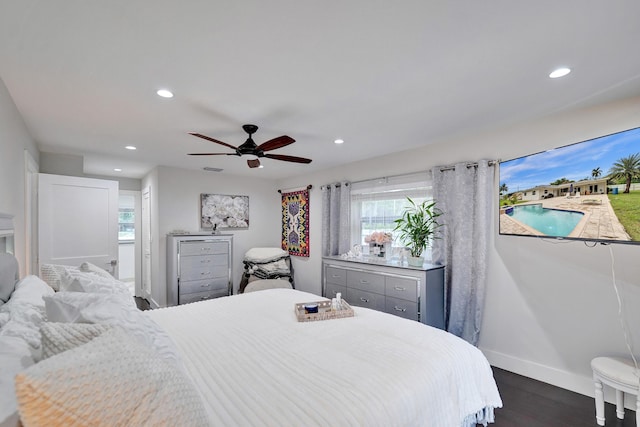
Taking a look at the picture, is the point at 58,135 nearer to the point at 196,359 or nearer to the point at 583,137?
the point at 196,359

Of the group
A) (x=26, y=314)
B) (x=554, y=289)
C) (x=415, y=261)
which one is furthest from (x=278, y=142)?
(x=554, y=289)

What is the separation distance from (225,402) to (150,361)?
0.49 metres

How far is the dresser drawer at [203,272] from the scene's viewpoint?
4621mm

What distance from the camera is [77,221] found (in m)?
3.55

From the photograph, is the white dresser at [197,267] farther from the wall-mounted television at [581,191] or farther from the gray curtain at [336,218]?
the wall-mounted television at [581,191]

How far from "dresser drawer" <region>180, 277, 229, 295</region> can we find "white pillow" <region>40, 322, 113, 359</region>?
4.01 meters

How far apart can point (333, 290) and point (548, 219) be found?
8.91 feet

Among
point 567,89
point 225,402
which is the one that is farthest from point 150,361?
point 567,89

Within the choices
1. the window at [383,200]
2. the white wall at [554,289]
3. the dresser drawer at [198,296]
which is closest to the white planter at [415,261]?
the window at [383,200]

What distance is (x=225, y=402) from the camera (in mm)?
1181

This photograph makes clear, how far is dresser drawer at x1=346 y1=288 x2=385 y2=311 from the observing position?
350cm

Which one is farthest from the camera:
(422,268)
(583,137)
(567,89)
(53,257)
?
(53,257)

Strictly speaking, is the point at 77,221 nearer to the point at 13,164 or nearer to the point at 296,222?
the point at 13,164

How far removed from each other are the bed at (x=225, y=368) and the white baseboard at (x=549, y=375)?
145cm
